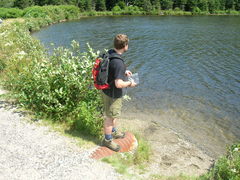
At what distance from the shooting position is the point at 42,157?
221 inches

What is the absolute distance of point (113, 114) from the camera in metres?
5.83

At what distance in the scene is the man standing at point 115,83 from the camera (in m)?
5.24

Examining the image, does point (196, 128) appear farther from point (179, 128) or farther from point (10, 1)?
point (10, 1)

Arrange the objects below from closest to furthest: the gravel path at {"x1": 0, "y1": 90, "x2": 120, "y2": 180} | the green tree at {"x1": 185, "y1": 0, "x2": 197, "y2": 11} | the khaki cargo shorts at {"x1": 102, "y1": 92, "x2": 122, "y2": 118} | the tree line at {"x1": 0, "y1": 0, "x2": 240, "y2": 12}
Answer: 1. the gravel path at {"x1": 0, "y1": 90, "x2": 120, "y2": 180}
2. the khaki cargo shorts at {"x1": 102, "y1": 92, "x2": 122, "y2": 118}
3. the tree line at {"x1": 0, "y1": 0, "x2": 240, "y2": 12}
4. the green tree at {"x1": 185, "y1": 0, "x2": 197, "y2": 11}

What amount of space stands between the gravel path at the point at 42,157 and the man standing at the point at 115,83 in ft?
2.38

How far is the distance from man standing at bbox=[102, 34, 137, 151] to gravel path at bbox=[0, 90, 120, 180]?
28.5 inches

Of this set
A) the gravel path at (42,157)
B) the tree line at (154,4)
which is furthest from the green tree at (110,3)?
the gravel path at (42,157)

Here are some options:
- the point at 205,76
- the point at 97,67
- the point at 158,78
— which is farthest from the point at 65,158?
the point at 205,76

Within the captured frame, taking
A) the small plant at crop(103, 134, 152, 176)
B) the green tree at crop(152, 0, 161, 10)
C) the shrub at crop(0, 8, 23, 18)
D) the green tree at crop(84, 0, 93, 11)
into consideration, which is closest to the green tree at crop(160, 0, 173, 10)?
the green tree at crop(152, 0, 161, 10)

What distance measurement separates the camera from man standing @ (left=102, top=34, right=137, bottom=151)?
524 cm

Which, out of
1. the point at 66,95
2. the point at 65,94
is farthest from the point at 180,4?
the point at 65,94

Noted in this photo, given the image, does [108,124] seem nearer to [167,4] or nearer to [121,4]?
[121,4]

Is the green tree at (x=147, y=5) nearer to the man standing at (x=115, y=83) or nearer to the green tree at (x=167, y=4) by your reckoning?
the green tree at (x=167, y=4)

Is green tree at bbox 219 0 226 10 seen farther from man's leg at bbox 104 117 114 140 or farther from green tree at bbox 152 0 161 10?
man's leg at bbox 104 117 114 140
